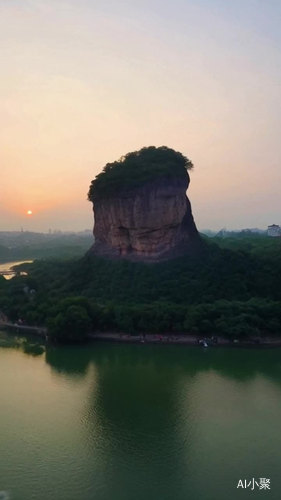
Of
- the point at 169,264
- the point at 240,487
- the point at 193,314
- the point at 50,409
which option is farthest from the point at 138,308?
the point at 240,487

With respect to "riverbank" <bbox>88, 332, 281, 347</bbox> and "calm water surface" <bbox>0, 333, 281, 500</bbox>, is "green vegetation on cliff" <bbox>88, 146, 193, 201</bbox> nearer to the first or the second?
"riverbank" <bbox>88, 332, 281, 347</bbox>

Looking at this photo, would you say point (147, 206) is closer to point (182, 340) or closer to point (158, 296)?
point (158, 296)

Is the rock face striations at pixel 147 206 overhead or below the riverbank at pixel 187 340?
overhead

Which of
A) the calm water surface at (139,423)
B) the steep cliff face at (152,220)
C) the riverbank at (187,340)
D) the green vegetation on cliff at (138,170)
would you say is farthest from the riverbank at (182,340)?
the green vegetation on cliff at (138,170)

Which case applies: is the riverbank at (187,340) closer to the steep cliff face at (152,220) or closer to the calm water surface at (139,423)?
the calm water surface at (139,423)

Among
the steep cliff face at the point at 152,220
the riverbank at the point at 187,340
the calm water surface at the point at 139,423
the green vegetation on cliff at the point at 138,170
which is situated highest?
the green vegetation on cliff at the point at 138,170

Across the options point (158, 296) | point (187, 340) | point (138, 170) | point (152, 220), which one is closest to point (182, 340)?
point (187, 340)
